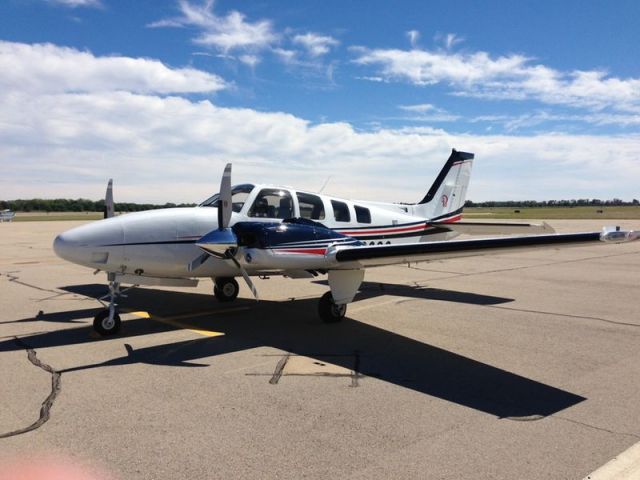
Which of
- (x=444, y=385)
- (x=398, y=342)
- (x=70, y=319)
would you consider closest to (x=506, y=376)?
(x=444, y=385)

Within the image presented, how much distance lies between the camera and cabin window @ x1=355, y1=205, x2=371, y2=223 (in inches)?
436

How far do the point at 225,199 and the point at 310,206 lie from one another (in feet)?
8.14

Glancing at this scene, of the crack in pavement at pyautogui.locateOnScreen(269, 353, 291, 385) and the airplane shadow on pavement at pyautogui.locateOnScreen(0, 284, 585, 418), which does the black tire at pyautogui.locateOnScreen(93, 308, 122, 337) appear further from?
the crack in pavement at pyautogui.locateOnScreen(269, 353, 291, 385)

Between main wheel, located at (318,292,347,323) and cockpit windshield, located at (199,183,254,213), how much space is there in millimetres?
2368

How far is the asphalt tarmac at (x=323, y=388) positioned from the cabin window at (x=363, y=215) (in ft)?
6.39

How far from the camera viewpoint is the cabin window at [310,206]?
32.3ft

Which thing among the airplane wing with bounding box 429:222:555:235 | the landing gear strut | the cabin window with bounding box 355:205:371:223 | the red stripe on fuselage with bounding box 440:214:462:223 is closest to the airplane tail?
the red stripe on fuselage with bounding box 440:214:462:223

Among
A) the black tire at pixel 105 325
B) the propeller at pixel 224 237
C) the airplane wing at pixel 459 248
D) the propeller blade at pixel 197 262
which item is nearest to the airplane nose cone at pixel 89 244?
the black tire at pixel 105 325

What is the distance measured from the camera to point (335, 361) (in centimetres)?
677

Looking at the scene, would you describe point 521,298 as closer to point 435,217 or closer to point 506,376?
point 435,217

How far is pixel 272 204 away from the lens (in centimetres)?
946

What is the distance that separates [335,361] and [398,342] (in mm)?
1481

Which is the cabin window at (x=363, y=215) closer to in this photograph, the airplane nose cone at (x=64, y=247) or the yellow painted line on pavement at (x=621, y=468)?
the airplane nose cone at (x=64, y=247)

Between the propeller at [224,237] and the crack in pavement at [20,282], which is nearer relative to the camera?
the propeller at [224,237]
